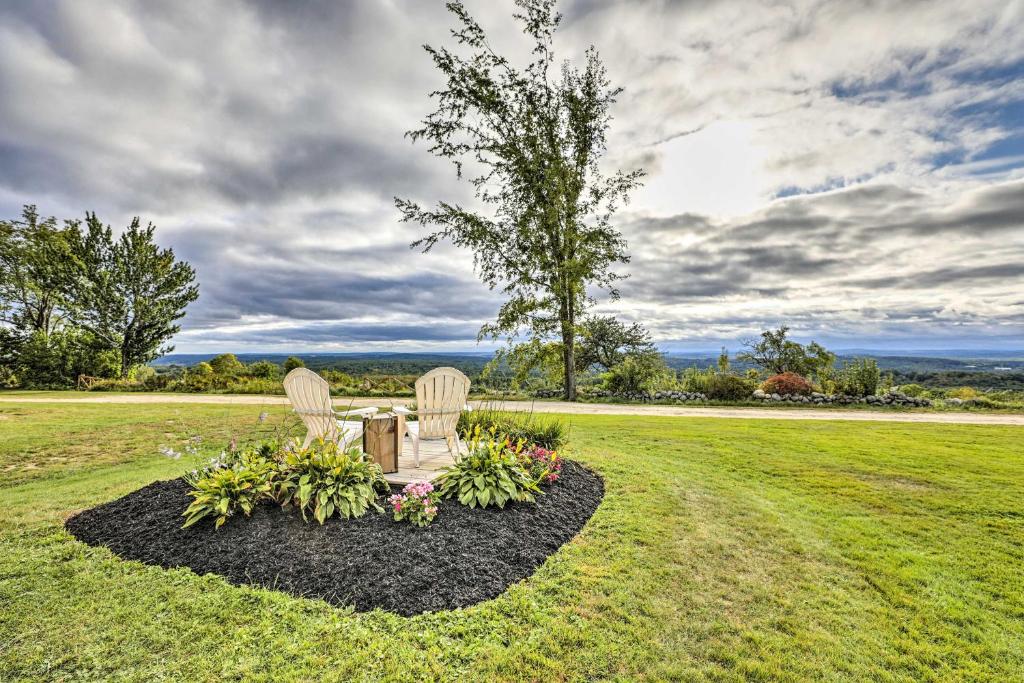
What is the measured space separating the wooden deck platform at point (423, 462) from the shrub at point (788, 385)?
12.0m

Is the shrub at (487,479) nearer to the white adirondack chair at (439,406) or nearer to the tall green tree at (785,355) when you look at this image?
the white adirondack chair at (439,406)

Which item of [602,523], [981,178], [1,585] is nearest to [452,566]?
[602,523]

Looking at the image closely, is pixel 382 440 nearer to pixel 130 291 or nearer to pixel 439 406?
pixel 439 406

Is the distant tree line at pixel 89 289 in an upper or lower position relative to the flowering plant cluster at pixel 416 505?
upper

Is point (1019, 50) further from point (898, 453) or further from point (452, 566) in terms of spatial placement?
point (452, 566)

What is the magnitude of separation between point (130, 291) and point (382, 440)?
2640 centimetres

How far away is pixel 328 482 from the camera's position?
11.8 feet

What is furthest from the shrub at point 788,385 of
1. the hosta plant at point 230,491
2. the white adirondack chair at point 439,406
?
the hosta plant at point 230,491

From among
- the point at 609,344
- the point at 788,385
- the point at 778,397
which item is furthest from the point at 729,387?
the point at 609,344

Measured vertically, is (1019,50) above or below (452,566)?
above

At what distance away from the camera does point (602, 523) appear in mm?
3934

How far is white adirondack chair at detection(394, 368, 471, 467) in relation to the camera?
493cm

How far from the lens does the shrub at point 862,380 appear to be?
12.7 m

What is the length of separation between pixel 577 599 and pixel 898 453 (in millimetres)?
6524
